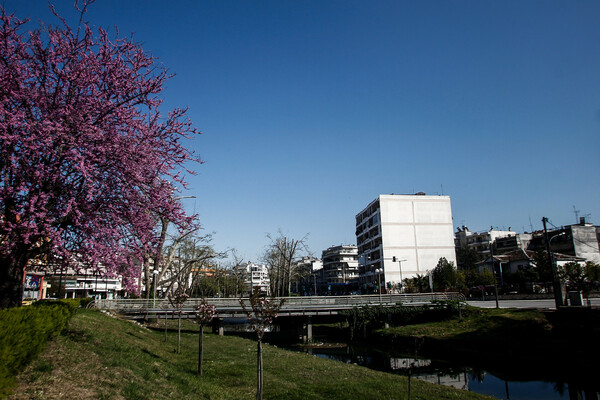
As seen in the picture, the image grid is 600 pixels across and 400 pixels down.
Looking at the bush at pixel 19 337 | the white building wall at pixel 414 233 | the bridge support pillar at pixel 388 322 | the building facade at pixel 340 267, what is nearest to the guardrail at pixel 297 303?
the bridge support pillar at pixel 388 322

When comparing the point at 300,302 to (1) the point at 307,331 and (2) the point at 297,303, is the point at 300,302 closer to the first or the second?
(2) the point at 297,303

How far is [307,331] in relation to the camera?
4103 cm

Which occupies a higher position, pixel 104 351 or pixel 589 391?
pixel 104 351

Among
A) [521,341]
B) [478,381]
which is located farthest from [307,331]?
[478,381]

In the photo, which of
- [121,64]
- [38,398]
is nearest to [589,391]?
[38,398]

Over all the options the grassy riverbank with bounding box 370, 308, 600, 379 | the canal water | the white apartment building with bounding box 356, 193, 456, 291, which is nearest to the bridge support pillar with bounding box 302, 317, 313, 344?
the grassy riverbank with bounding box 370, 308, 600, 379

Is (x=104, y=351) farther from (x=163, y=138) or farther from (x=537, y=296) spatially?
(x=537, y=296)

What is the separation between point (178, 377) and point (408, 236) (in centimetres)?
7394

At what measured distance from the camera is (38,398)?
716 centimetres

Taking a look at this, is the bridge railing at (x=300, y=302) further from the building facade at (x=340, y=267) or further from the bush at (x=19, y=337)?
the building facade at (x=340, y=267)

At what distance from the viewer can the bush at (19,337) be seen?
22.2 feet

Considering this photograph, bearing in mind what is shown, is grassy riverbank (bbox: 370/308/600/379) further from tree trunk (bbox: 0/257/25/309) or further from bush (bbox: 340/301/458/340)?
tree trunk (bbox: 0/257/25/309)

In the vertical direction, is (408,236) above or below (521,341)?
above

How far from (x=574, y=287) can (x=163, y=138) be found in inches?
1917
